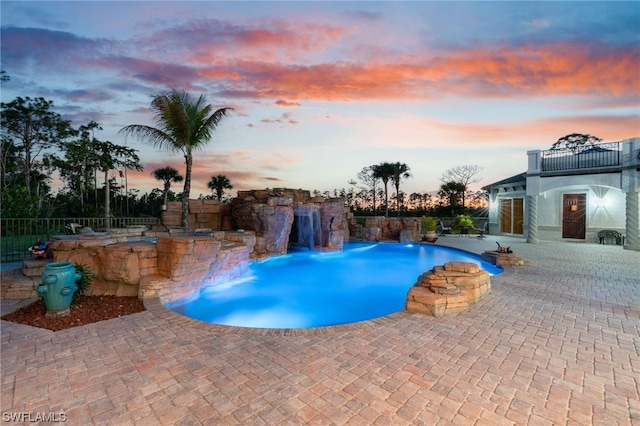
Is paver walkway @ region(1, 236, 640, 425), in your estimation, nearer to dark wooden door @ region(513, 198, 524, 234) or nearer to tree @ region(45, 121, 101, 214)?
dark wooden door @ region(513, 198, 524, 234)

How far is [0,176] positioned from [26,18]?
14386mm

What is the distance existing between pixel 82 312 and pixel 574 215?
2091cm

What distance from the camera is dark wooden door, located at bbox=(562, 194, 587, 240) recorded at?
14.8m

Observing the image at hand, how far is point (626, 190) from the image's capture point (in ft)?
39.3

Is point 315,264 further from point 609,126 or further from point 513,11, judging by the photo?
point 609,126

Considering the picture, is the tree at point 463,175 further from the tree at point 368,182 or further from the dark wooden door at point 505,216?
the dark wooden door at point 505,216

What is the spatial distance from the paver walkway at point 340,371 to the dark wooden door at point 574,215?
546 inches

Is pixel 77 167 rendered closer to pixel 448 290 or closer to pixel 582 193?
pixel 448 290

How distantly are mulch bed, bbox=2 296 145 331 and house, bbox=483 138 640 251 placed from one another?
17566mm

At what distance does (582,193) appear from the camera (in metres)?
14.9

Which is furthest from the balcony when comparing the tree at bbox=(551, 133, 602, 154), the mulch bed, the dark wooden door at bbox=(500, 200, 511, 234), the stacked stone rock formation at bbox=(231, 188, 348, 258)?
the mulch bed

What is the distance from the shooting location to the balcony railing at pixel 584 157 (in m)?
12.7

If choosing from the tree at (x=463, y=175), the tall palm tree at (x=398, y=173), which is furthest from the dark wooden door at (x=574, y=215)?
the tall palm tree at (x=398, y=173)

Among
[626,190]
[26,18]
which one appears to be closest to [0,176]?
[26,18]
